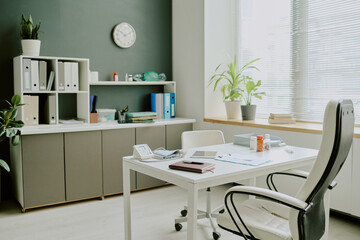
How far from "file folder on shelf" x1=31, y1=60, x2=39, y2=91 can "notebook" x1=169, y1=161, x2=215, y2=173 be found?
7.05 ft

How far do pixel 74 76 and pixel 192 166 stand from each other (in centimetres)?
230

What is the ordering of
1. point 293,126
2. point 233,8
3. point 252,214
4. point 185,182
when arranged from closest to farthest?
point 185,182
point 252,214
point 293,126
point 233,8

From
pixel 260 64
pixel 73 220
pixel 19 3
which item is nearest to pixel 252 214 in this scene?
pixel 73 220

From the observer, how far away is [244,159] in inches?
102

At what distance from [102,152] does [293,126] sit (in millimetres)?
2024

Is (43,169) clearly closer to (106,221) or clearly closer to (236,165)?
(106,221)

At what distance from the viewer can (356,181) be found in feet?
10.5

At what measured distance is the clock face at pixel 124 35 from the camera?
4621 mm

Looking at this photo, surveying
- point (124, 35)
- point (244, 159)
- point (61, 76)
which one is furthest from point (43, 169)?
point (244, 159)

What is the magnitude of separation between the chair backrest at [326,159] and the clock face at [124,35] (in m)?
3.30

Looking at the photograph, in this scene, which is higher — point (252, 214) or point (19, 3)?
point (19, 3)

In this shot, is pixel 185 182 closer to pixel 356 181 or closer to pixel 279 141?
pixel 279 141

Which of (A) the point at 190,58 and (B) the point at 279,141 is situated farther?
(A) the point at 190,58

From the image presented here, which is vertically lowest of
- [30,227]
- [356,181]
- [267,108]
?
[30,227]
